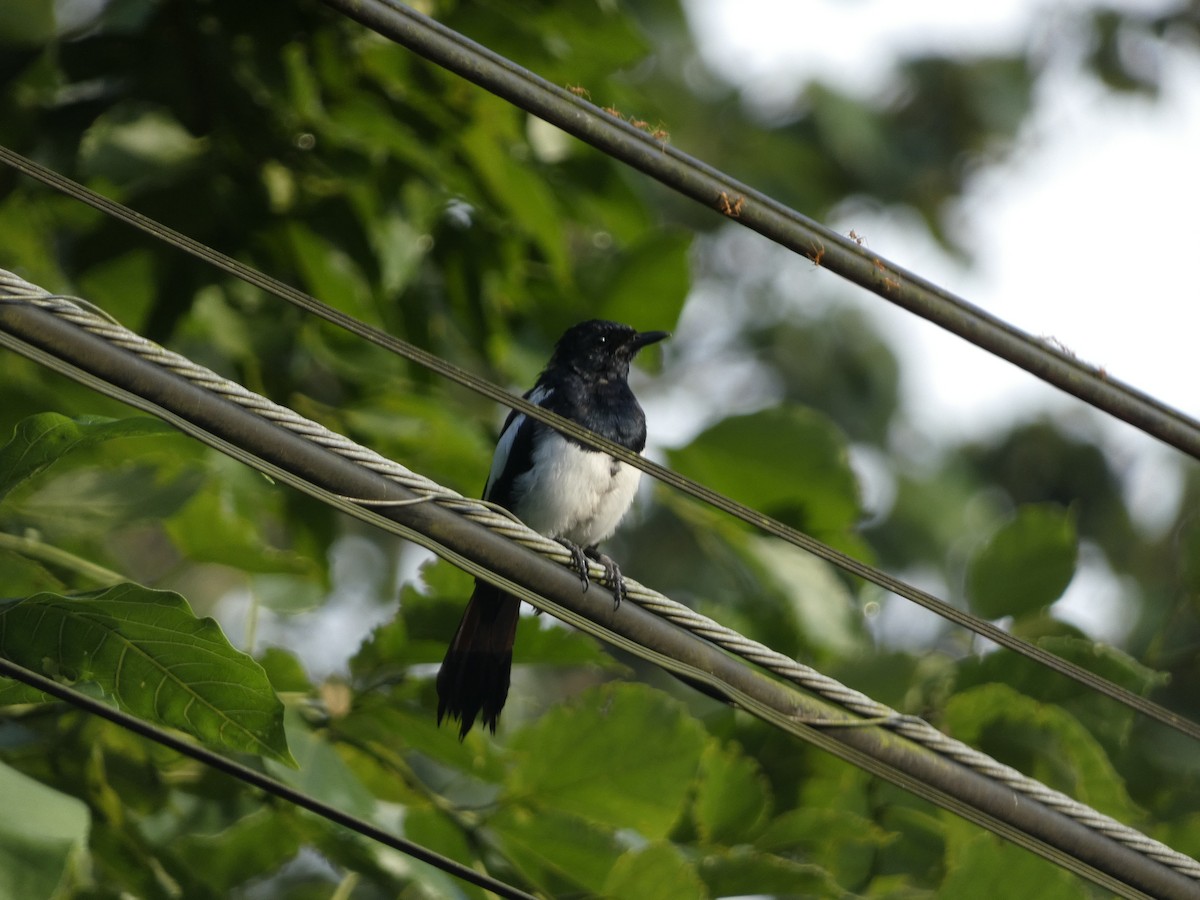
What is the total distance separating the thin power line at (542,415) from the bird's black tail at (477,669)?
816mm

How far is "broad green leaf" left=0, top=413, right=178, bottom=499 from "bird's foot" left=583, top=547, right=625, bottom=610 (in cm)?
74

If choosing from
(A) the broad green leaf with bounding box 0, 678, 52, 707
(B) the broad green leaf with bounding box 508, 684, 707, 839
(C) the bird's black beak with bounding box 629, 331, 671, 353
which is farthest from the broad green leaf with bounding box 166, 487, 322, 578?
(C) the bird's black beak with bounding box 629, 331, 671, 353

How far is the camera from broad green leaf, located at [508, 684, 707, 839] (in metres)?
2.72

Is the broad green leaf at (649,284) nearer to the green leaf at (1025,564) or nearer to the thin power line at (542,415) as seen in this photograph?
the green leaf at (1025,564)

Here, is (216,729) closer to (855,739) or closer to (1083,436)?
(855,739)

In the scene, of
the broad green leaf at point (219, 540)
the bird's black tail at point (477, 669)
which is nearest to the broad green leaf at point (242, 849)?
the bird's black tail at point (477, 669)

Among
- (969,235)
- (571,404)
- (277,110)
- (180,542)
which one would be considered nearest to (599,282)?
(571,404)

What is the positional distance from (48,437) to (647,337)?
6.18 feet

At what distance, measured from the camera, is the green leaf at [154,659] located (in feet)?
6.58

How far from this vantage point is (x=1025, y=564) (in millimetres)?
3041

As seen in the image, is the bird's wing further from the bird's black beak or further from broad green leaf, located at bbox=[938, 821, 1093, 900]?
broad green leaf, located at bbox=[938, 821, 1093, 900]

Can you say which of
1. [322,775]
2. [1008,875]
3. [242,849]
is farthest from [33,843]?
[1008,875]

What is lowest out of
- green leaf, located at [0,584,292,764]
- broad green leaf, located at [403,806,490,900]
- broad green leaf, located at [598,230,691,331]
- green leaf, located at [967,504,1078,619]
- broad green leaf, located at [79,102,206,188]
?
broad green leaf, located at [403,806,490,900]

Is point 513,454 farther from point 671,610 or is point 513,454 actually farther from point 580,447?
point 671,610
